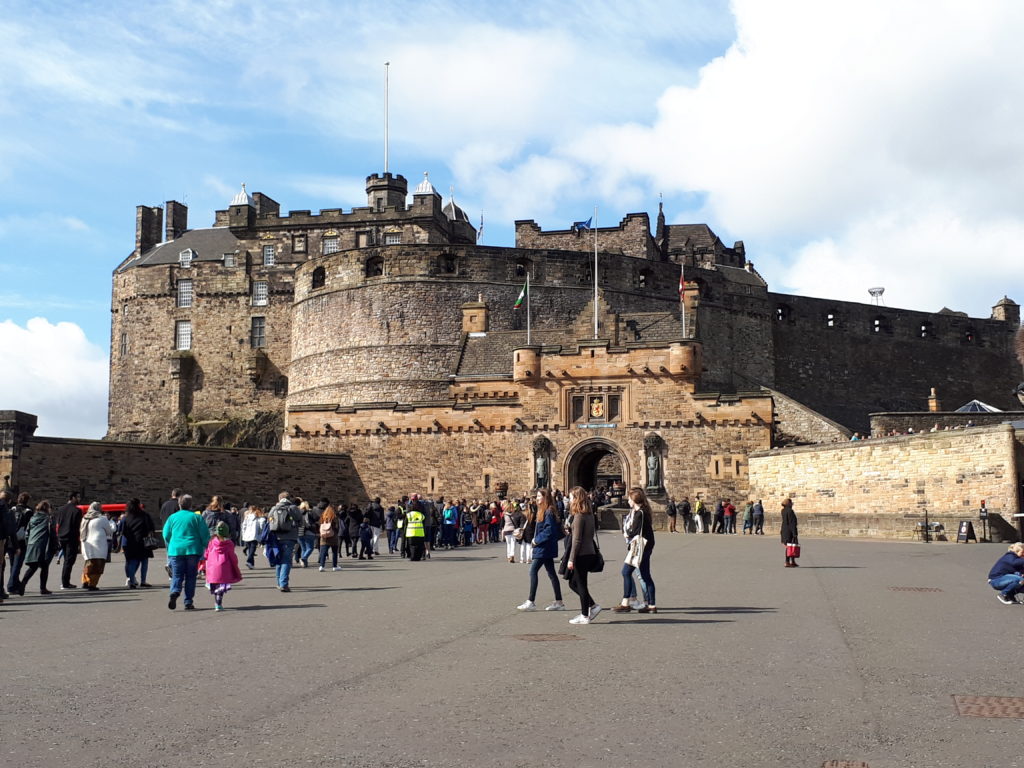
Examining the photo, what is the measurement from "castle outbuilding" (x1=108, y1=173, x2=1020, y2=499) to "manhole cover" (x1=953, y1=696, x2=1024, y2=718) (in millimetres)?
27701

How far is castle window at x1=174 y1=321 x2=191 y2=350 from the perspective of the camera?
171 feet

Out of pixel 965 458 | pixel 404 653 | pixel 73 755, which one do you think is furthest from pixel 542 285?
pixel 73 755

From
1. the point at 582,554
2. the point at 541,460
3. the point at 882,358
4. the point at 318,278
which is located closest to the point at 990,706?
the point at 582,554

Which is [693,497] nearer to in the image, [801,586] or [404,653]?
[801,586]

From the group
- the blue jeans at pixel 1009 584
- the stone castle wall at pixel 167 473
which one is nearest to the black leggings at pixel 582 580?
the blue jeans at pixel 1009 584

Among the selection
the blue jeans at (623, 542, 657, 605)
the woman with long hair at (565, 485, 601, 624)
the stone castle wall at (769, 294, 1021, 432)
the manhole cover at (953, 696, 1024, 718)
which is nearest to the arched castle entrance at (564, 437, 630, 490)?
the stone castle wall at (769, 294, 1021, 432)

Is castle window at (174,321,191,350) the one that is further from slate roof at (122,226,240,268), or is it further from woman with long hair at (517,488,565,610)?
woman with long hair at (517,488,565,610)

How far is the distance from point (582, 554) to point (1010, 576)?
180 inches

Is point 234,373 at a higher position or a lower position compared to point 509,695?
higher

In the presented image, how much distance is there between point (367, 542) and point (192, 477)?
526 inches

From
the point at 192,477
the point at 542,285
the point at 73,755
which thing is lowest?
the point at 73,755

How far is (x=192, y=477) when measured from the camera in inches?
1251

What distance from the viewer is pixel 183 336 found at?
52.2 meters

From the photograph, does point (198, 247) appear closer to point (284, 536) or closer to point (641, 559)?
point (284, 536)
